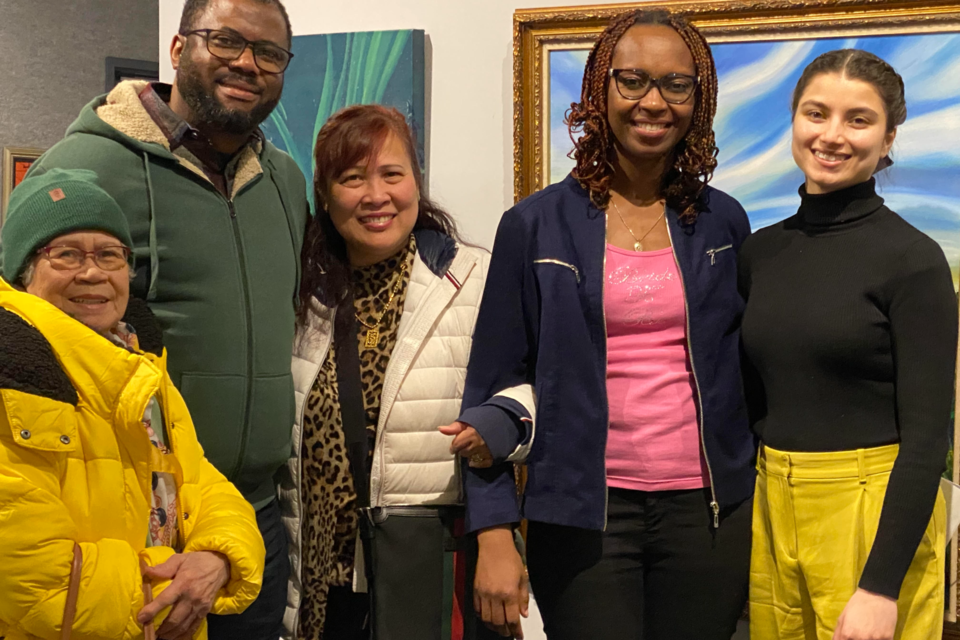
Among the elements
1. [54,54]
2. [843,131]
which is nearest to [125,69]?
[54,54]

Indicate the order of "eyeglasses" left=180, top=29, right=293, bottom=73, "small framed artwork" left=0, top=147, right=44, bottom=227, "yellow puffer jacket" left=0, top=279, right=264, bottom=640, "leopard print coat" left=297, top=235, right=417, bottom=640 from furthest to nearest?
"small framed artwork" left=0, top=147, right=44, bottom=227, "leopard print coat" left=297, top=235, right=417, bottom=640, "eyeglasses" left=180, top=29, right=293, bottom=73, "yellow puffer jacket" left=0, top=279, right=264, bottom=640

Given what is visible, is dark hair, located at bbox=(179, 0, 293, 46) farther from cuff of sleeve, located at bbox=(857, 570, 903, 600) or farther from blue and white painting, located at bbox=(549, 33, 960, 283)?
cuff of sleeve, located at bbox=(857, 570, 903, 600)

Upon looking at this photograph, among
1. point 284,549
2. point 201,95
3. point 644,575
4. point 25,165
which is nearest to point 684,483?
point 644,575

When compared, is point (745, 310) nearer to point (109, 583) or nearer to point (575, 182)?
point (575, 182)

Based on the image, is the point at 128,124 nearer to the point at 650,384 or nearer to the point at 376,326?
the point at 376,326

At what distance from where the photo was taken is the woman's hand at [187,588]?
1.53m

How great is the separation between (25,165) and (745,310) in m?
3.17

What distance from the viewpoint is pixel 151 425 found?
1618 mm

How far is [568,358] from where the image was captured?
1760 millimetres

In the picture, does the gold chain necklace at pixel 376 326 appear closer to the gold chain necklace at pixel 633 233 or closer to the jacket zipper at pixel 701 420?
the gold chain necklace at pixel 633 233

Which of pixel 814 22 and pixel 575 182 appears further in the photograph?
pixel 814 22

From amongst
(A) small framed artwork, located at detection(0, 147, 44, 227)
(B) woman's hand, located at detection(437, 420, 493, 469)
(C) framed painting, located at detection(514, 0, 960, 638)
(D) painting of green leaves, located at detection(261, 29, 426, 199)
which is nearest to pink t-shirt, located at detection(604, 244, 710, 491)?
(B) woman's hand, located at detection(437, 420, 493, 469)

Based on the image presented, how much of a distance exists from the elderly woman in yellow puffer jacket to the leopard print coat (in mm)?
357

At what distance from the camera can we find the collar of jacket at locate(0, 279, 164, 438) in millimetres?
1438
